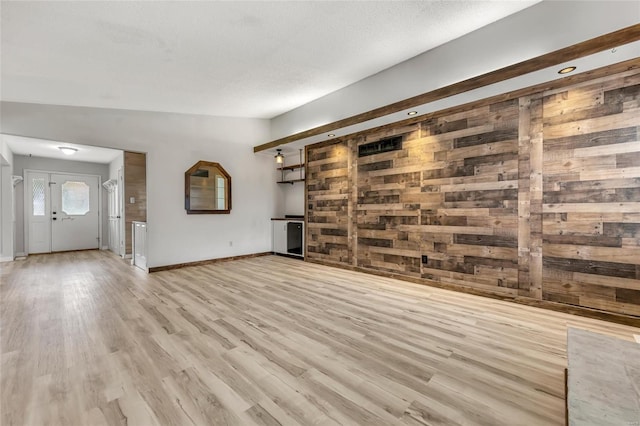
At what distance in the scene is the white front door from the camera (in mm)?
6984

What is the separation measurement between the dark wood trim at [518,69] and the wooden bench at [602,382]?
2.35 meters

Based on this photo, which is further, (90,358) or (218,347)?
(218,347)

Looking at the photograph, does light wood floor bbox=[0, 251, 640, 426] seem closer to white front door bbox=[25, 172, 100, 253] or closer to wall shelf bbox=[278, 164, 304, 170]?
wall shelf bbox=[278, 164, 304, 170]

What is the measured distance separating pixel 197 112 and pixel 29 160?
5236mm

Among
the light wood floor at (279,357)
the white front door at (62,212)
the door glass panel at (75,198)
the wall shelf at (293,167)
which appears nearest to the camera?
the light wood floor at (279,357)

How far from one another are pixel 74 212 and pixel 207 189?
502 centimetres

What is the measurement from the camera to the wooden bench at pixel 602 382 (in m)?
1.01

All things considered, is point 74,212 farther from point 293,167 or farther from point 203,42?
point 203,42

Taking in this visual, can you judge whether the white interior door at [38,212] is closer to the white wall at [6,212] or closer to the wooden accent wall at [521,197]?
the white wall at [6,212]

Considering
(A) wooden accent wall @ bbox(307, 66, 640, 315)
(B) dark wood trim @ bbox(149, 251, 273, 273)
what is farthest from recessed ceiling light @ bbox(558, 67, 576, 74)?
(B) dark wood trim @ bbox(149, 251, 273, 273)

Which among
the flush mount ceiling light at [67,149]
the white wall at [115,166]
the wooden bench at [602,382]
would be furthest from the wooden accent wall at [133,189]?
the wooden bench at [602,382]

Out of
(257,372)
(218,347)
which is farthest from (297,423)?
(218,347)

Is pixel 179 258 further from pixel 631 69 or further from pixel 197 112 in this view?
pixel 631 69

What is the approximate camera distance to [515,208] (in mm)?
3227
